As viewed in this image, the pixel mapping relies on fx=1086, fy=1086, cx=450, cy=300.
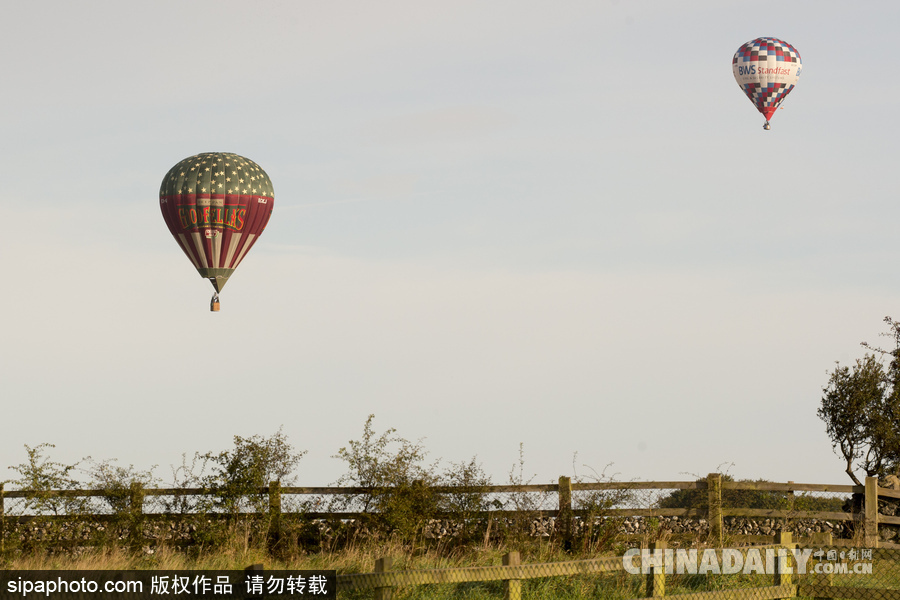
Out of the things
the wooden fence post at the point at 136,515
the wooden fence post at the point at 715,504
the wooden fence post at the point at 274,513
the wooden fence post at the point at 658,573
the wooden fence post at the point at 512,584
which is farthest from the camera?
the wooden fence post at the point at 715,504

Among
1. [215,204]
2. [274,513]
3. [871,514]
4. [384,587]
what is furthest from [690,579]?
[215,204]

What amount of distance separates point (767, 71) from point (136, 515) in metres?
37.6

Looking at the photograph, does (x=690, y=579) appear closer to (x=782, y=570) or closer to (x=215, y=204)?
(x=782, y=570)

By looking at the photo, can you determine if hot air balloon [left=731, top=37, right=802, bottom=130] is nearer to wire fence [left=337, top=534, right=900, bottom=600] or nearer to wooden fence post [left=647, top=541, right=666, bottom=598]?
wire fence [left=337, top=534, right=900, bottom=600]

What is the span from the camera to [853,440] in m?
35.2

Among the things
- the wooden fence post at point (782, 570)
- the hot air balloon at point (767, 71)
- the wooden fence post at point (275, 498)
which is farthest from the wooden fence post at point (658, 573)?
the hot air balloon at point (767, 71)

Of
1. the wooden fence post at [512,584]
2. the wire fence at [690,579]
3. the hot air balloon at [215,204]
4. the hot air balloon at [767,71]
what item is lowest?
the wire fence at [690,579]

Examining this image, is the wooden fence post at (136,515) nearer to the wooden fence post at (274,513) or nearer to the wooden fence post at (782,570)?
the wooden fence post at (274,513)

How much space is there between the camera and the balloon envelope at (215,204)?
34.0 m

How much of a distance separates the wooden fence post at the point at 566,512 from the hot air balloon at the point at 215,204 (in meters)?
16.6

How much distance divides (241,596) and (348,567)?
7.06m

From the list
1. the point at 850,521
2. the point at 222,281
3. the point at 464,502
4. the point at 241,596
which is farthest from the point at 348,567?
the point at 222,281

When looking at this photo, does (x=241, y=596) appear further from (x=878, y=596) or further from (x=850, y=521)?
(x=850, y=521)

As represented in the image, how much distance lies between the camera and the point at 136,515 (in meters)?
21.7
